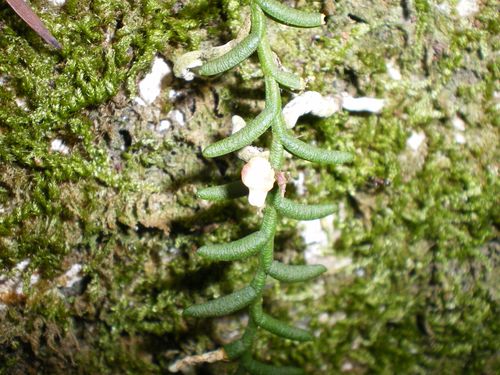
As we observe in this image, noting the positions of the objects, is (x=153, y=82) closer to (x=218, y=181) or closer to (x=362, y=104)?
(x=218, y=181)

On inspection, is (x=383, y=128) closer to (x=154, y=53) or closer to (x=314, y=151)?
(x=314, y=151)

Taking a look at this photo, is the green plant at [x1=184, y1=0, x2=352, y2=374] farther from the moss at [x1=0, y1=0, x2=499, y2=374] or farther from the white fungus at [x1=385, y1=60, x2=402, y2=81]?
the white fungus at [x1=385, y1=60, x2=402, y2=81]

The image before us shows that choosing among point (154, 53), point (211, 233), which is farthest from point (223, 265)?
point (154, 53)

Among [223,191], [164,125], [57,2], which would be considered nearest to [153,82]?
[164,125]

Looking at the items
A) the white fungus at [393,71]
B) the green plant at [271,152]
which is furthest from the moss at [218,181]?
the green plant at [271,152]

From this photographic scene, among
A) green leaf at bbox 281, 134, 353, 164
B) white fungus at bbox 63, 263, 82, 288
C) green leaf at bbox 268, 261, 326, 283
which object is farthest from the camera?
white fungus at bbox 63, 263, 82, 288

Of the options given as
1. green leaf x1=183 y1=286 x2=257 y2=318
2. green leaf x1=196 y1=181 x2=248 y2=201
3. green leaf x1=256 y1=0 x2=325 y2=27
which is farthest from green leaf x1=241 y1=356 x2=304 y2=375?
green leaf x1=256 y1=0 x2=325 y2=27
